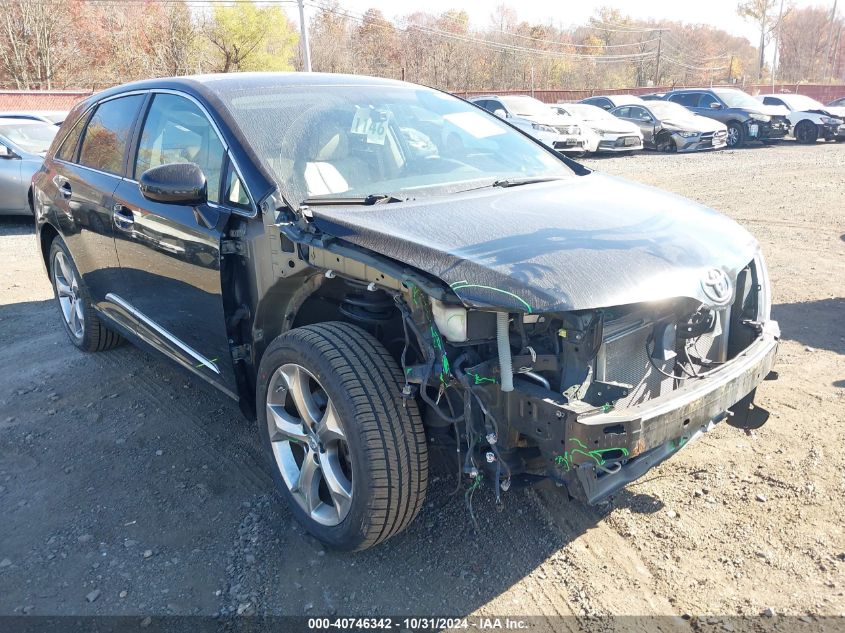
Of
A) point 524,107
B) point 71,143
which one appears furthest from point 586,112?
point 71,143

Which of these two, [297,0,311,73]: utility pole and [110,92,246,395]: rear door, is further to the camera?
[297,0,311,73]: utility pole

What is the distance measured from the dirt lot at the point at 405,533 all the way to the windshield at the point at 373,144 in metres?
1.43

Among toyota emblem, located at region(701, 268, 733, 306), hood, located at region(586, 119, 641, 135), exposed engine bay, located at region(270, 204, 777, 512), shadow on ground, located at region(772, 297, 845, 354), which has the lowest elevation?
shadow on ground, located at region(772, 297, 845, 354)

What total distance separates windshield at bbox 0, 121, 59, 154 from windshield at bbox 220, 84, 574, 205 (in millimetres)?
8256

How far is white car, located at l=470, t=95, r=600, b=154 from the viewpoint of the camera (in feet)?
53.4

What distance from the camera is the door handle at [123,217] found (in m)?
3.65

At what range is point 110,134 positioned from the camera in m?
4.13

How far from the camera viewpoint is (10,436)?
385 centimetres

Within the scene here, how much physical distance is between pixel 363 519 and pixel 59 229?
3.48m

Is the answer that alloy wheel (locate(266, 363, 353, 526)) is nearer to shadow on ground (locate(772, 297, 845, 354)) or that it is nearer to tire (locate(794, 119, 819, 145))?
shadow on ground (locate(772, 297, 845, 354))

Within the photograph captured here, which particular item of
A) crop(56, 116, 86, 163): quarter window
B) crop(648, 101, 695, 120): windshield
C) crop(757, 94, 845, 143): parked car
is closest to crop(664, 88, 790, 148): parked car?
crop(757, 94, 845, 143): parked car

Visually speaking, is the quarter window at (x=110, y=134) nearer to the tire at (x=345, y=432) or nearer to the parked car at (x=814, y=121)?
the tire at (x=345, y=432)

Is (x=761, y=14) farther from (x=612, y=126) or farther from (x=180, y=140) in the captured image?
(x=180, y=140)

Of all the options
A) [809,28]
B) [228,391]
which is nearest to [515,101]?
[228,391]
